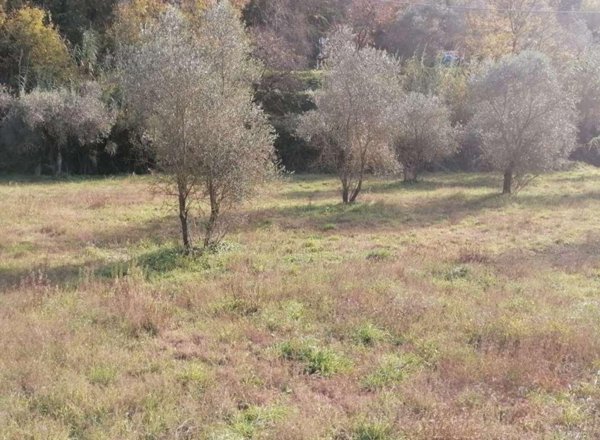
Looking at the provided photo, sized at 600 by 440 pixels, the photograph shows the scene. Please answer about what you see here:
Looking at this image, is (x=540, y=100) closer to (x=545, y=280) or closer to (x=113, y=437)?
(x=545, y=280)

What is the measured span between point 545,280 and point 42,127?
104 ft

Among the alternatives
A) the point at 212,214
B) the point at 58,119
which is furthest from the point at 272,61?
the point at 212,214

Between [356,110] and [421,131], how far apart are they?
27.5 feet

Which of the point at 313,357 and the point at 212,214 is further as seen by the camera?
the point at 212,214

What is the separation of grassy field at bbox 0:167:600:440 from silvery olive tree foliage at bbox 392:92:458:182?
13793 mm

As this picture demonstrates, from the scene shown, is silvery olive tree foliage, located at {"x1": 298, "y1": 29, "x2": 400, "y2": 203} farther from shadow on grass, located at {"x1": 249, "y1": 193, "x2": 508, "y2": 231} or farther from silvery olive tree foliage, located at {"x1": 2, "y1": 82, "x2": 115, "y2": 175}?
silvery olive tree foliage, located at {"x1": 2, "y1": 82, "x2": 115, "y2": 175}

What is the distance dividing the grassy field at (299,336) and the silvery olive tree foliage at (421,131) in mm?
13793

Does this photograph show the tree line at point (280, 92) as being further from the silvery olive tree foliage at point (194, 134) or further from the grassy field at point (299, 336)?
the grassy field at point (299, 336)

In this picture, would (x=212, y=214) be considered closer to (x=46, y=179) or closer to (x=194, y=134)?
(x=194, y=134)

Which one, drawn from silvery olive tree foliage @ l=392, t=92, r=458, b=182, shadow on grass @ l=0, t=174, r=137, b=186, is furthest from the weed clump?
shadow on grass @ l=0, t=174, r=137, b=186

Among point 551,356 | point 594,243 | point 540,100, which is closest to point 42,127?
point 540,100

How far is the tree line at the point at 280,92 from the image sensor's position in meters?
14.3

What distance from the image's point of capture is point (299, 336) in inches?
335

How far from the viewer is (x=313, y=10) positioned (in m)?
55.5
